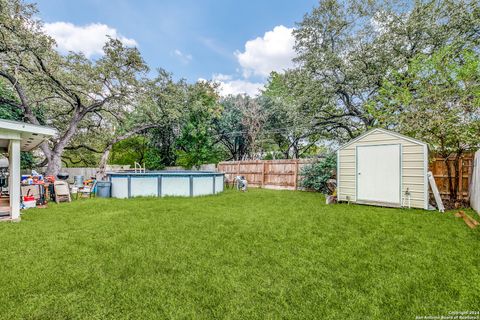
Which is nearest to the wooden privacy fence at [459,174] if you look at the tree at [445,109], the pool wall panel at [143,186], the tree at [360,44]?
the tree at [445,109]

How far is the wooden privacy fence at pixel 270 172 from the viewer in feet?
35.1

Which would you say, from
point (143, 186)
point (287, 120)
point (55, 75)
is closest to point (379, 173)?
point (143, 186)

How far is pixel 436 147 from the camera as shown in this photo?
6.92 m

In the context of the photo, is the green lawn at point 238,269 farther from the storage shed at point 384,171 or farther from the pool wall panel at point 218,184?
the pool wall panel at point 218,184

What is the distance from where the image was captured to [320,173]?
9375 millimetres

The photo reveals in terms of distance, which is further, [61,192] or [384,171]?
[61,192]

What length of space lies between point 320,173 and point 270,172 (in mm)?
2820

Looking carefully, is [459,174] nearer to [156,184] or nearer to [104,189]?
[156,184]

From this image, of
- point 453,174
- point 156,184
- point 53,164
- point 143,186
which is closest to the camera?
point 453,174

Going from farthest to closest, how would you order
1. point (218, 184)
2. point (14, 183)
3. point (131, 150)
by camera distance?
1. point (131, 150)
2. point (218, 184)
3. point (14, 183)

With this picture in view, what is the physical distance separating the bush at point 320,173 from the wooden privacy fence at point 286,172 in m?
0.53

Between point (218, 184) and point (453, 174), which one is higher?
point (453, 174)

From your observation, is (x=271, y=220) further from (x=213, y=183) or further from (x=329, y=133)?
(x=329, y=133)

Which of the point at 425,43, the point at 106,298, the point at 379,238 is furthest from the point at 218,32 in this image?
the point at 106,298
